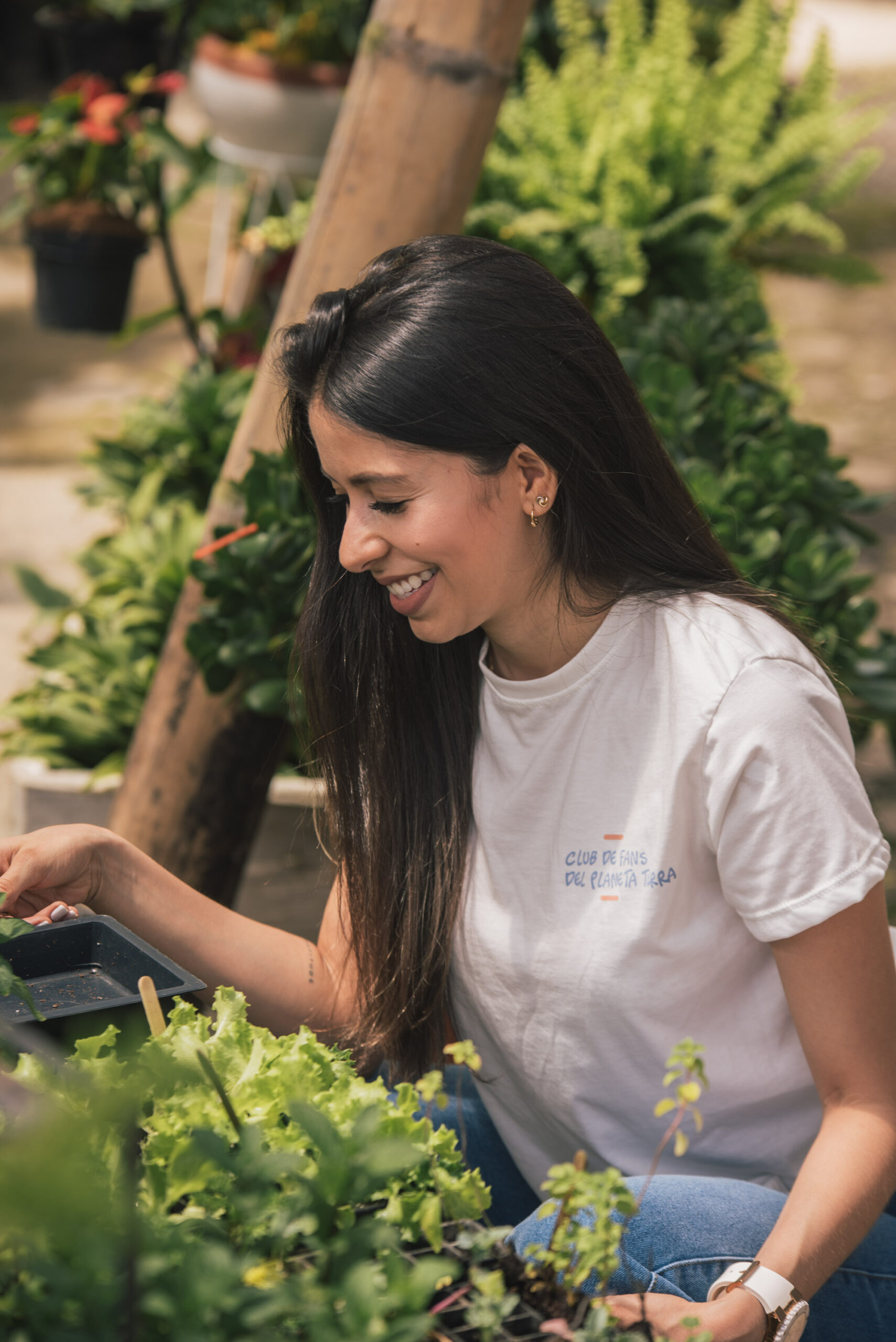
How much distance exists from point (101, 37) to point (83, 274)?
94 centimetres

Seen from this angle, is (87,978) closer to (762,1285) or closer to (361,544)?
(361,544)

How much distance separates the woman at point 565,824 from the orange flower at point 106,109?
269cm

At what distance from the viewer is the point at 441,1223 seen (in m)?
0.79

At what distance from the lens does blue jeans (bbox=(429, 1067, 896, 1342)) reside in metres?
1.19

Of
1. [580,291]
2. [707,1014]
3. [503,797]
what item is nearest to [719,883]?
[707,1014]

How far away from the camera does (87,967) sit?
1.12m

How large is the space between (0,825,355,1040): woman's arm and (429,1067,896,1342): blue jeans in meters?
0.35

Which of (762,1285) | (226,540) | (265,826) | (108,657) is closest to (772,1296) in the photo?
(762,1285)

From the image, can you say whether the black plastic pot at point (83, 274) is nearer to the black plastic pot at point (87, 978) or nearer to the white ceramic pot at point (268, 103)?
the white ceramic pot at point (268, 103)

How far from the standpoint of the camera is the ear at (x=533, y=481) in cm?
131

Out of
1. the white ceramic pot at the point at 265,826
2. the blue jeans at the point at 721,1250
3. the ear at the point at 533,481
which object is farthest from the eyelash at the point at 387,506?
the white ceramic pot at the point at 265,826

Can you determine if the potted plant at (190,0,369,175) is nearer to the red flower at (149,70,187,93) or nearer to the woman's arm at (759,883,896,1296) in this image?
the red flower at (149,70,187,93)

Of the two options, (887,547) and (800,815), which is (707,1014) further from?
(887,547)

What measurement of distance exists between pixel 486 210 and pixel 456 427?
3.01 meters
